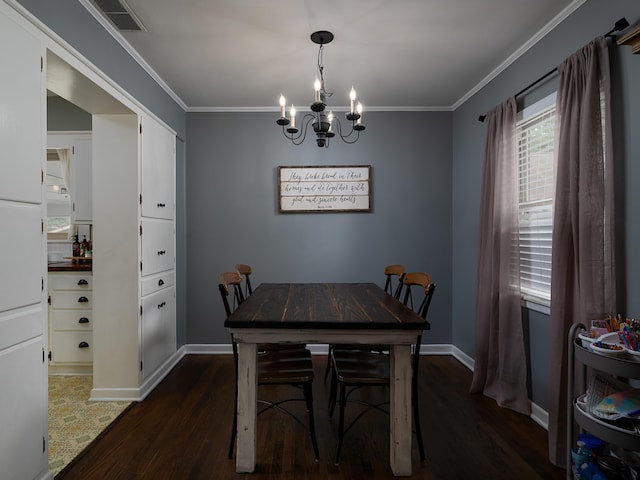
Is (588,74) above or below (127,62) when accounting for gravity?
below

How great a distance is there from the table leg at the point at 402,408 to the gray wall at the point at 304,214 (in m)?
2.08

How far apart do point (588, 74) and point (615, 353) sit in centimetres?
145

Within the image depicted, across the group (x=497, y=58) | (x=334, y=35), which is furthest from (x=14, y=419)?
(x=497, y=58)

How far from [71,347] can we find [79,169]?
5.63 ft

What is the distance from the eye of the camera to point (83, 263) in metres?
3.66

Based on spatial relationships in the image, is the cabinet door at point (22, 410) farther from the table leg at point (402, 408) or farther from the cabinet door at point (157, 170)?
the table leg at point (402, 408)

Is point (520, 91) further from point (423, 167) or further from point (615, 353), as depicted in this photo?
point (615, 353)

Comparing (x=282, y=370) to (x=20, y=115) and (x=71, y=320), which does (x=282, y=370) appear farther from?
(x=71, y=320)

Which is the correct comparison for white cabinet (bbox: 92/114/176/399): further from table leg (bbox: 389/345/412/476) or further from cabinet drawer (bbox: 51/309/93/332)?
table leg (bbox: 389/345/412/476)

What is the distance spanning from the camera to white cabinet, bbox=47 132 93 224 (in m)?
3.69

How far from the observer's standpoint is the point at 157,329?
3.27m

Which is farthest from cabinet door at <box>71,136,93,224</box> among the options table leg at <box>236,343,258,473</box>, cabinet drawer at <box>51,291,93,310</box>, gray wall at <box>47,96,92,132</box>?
table leg at <box>236,343,258,473</box>

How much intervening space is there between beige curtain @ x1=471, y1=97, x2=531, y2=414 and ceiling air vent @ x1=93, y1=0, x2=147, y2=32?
2672mm

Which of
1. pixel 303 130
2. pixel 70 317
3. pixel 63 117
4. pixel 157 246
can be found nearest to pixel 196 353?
pixel 70 317
